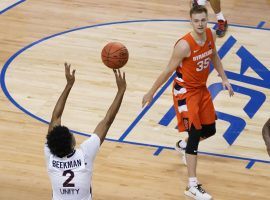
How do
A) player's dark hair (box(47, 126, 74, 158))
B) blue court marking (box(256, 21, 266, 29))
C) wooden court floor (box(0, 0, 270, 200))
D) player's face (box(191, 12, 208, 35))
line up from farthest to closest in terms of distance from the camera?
blue court marking (box(256, 21, 266, 29))
wooden court floor (box(0, 0, 270, 200))
player's face (box(191, 12, 208, 35))
player's dark hair (box(47, 126, 74, 158))

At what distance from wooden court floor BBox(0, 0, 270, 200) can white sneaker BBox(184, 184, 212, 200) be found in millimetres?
122

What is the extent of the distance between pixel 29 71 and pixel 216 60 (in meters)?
3.69

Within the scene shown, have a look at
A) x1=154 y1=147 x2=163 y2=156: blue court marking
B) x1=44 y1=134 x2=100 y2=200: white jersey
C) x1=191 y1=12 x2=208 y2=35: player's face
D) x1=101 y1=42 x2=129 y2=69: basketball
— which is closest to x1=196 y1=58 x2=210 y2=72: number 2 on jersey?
x1=191 y1=12 x2=208 y2=35: player's face

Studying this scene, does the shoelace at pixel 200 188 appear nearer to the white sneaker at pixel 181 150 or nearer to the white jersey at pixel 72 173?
the white sneaker at pixel 181 150

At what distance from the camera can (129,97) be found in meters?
10.2

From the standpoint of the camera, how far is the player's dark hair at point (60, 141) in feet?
19.0

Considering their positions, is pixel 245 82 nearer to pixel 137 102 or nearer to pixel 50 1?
pixel 137 102

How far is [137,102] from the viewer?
10.0 metres

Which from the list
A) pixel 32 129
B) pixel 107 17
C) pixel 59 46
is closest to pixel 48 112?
pixel 32 129

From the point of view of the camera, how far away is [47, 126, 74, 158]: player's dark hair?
5801mm

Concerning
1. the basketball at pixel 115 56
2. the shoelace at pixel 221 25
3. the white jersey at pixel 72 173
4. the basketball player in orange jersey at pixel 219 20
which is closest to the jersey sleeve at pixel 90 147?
the white jersey at pixel 72 173

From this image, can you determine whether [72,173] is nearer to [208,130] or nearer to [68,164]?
[68,164]

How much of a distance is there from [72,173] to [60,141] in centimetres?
30

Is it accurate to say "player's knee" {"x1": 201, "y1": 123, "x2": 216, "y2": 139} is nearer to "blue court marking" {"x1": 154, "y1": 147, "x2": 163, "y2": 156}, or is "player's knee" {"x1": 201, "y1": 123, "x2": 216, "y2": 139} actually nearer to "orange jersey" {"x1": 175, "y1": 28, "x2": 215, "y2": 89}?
"orange jersey" {"x1": 175, "y1": 28, "x2": 215, "y2": 89}
